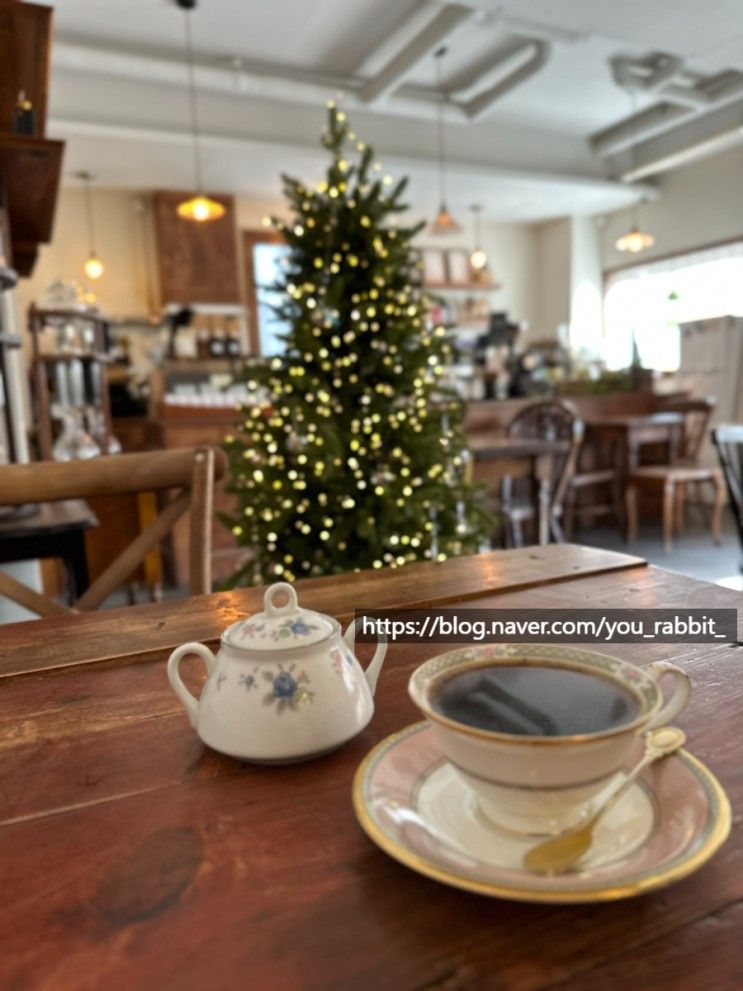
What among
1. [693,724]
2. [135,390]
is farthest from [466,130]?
[693,724]

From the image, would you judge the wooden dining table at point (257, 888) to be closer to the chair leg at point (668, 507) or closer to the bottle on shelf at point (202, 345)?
the chair leg at point (668, 507)

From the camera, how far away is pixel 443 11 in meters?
4.24

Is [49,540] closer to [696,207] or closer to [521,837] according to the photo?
[521,837]

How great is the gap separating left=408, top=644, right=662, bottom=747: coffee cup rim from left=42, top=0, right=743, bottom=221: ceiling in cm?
391

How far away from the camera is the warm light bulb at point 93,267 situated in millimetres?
6070

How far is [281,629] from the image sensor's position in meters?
0.53

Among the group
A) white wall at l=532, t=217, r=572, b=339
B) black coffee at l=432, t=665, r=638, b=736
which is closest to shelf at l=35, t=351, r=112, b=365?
black coffee at l=432, t=665, r=638, b=736

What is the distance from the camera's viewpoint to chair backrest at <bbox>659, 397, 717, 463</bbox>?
500 cm

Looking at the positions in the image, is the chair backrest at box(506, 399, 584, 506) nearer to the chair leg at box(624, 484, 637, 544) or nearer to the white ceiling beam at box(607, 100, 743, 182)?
the chair leg at box(624, 484, 637, 544)

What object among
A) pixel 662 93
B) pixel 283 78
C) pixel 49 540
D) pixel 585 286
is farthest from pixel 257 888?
pixel 585 286

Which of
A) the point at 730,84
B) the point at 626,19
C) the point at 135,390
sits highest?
the point at 730,84

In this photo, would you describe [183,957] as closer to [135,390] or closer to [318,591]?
[318,591]

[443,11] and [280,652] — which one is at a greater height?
[443,11]

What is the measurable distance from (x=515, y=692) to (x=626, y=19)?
14.2ft
